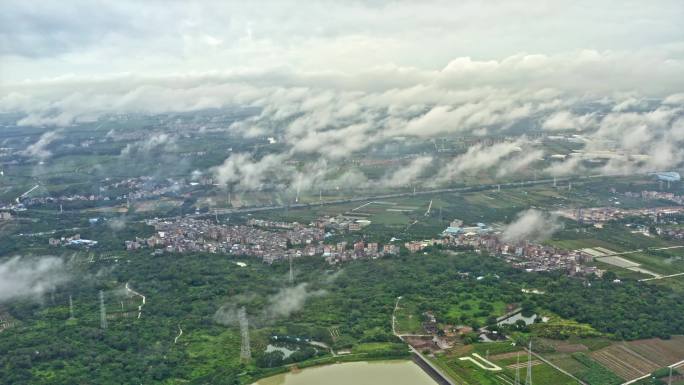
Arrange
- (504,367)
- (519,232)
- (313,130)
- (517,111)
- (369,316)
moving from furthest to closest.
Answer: (517,111) → (313,130) → (519,232) → (369,316) → (504,367)

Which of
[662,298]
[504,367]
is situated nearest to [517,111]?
[662,298]

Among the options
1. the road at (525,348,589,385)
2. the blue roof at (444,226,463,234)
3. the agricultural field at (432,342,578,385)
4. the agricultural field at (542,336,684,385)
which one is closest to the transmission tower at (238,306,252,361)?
the agricultural field at (432,342,578,385)

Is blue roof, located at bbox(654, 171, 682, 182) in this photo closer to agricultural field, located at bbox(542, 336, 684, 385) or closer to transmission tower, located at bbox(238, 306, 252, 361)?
agricultural field, located at bbox(542, 336, 684, 385)

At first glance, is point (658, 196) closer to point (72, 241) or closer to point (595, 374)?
point (595, 374)

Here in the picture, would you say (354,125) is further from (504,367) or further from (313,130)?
(504,367)

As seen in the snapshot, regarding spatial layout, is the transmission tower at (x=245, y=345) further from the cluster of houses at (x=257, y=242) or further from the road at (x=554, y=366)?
the cluster of houses at (x=257, y=242)

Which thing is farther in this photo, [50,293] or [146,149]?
[146,149]

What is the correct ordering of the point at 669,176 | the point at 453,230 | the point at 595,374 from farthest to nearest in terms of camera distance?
the point at 669,176 → the point at 453,230 → the point at 595,374

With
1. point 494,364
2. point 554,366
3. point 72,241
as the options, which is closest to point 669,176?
point 554,366
